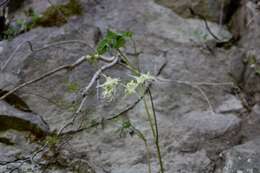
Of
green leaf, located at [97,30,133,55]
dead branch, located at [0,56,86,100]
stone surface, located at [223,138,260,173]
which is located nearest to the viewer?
green leaf, located at [97,30,133,55]

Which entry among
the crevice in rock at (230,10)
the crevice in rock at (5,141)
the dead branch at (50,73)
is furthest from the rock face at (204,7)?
the crevice in rock at (5,141)

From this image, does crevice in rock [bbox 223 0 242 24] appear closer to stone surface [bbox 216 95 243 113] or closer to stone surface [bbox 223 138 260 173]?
stone surface [bbox 216 95 243 113]

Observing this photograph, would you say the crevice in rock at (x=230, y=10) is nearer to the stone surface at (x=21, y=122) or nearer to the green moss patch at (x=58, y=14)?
the green moss patch at (x=58, y=14)

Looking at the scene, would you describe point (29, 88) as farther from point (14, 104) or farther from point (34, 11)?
point (34, 11)

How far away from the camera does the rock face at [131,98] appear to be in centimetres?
161

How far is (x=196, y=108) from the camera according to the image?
1858mm

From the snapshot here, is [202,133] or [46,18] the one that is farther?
[46,18]

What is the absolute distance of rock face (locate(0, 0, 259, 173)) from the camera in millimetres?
1609

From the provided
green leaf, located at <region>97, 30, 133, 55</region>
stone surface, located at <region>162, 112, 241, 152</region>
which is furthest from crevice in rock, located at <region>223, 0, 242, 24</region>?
green leaf, located at <region>97, 30, 133, 55</region>

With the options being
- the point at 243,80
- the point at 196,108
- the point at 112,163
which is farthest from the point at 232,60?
the point at 112,163

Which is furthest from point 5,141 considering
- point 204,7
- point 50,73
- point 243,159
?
point 204,7

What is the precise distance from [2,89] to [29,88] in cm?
13

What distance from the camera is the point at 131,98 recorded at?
6.12ft

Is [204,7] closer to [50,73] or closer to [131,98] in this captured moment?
[131,98]
